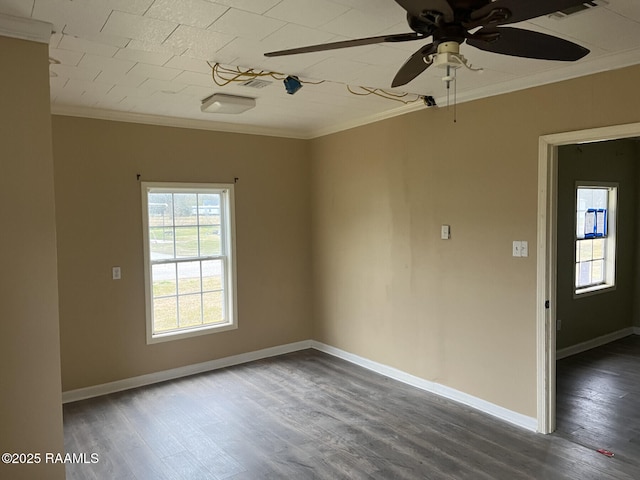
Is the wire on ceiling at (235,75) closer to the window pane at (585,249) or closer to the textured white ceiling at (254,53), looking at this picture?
the textured white ceiling at (254,53)

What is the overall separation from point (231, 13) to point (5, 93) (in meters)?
1.12

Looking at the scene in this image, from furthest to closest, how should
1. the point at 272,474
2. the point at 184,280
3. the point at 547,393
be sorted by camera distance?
1. the point at 184,280
2. the point at 547,393
3. the point at 272,474

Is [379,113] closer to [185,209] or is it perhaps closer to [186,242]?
[185,209]

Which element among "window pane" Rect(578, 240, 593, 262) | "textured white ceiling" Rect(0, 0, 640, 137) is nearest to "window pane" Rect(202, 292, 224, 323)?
"textured white ceiling" Rect(0, 0, 640, 137)

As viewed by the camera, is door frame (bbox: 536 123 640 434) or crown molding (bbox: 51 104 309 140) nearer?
door frame (bbox: 536 123 640 434)

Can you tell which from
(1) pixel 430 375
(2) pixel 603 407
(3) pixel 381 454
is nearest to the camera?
(3) pixel 381 454

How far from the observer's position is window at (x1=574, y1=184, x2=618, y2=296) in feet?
17.5

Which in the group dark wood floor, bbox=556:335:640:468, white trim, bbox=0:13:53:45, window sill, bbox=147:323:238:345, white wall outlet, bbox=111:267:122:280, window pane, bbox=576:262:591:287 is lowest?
dark wood floor, bbox=556:335:640:468

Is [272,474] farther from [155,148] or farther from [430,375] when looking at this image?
[155,148]

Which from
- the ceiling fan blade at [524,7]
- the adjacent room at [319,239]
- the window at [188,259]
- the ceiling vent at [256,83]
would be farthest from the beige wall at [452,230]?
the ceiling fan blade at [524,7]

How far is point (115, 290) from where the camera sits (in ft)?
14.1

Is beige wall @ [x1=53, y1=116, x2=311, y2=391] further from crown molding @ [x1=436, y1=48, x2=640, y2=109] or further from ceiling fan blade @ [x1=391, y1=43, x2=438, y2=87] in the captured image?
ceiling fan blade @ [x1=391, y1=43, x2=438, y2=87]

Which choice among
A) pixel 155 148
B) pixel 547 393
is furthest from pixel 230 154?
pixel 547 393

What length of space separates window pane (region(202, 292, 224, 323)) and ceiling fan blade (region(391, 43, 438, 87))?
3.40 metres
